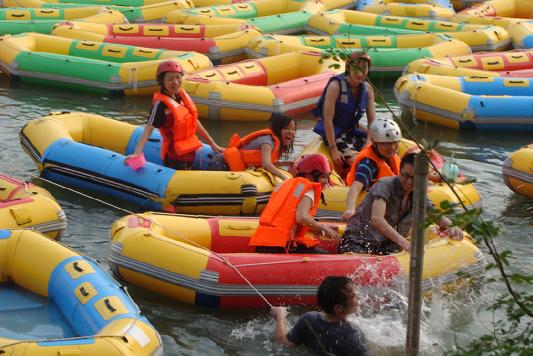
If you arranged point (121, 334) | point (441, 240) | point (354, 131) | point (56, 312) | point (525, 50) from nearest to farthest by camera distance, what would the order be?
point (121, 334) < point (56, 312) < point (441, 240) < point (354, 131) < point (525, 50)

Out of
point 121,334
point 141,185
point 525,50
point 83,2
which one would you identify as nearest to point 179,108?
point 141,185

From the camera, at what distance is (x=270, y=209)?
23.2ft

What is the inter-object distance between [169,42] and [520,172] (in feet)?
19.9

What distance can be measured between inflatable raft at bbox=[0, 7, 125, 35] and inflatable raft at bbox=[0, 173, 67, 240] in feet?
23.8

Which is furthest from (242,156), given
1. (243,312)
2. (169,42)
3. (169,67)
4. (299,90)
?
(169,42)

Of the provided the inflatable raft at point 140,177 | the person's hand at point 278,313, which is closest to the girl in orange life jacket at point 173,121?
the inflatable raft at point 140,177

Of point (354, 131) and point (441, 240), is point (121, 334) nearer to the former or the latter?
point (441, 240)

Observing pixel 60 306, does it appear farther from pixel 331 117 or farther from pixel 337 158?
pixel 331 117

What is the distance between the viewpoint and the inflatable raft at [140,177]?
8523mm

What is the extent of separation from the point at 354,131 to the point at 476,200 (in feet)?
4.25

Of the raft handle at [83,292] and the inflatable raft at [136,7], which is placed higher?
the raft handle at [83,292]

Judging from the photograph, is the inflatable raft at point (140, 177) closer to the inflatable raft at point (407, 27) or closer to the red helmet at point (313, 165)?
the red helmet at point (313, 165)

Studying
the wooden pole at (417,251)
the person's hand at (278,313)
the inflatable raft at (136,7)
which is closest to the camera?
the wooden pole at (417,251)

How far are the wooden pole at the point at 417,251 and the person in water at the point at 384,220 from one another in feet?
6.89
